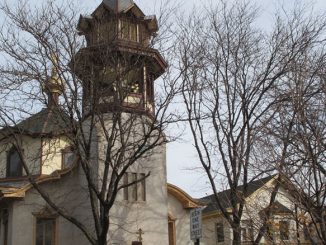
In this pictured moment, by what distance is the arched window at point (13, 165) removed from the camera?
3159 cm

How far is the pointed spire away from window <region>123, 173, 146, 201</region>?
7.04m

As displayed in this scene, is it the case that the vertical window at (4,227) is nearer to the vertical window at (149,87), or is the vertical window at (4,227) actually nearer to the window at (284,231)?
the vertical window at (149,87)

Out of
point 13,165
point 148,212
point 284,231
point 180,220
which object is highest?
point 13,165

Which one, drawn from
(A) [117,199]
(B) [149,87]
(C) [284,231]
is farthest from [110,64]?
(C) [284,231]

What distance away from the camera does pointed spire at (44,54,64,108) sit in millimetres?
17894

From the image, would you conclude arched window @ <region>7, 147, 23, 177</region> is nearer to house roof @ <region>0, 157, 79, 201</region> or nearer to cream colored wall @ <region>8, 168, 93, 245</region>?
house roof @ <region>0, 157, 79, 201</region>

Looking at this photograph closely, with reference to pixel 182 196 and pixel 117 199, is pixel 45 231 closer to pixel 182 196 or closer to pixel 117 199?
pixel 117 199

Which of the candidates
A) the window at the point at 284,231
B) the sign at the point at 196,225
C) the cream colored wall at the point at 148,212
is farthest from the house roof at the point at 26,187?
the window at the point at 284,231

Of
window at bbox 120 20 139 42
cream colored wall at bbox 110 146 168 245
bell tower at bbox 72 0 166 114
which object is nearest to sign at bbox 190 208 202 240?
bell tower at bbox 72 0 166 114

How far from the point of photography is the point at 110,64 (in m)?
19.6

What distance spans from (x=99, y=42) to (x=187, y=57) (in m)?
3.18

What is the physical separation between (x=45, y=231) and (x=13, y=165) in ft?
24.0

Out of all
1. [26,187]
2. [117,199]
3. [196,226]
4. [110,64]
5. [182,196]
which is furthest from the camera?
[182,196]

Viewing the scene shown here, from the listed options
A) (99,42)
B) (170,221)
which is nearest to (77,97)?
(99,42)
